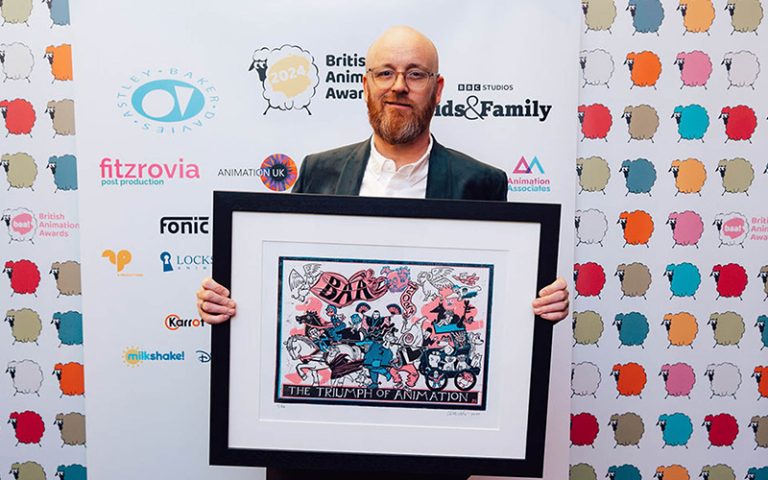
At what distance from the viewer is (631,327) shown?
242 cm

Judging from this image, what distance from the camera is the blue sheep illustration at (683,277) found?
94.7 inches

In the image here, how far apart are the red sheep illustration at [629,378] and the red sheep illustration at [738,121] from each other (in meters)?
1.00

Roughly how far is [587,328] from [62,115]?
2.29 meters

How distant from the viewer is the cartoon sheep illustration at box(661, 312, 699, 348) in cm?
243

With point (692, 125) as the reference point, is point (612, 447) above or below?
below

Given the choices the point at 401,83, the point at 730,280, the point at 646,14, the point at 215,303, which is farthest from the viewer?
the point at 730,280

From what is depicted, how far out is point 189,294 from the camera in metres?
2.30

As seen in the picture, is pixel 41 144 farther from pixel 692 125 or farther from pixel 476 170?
pixel 692 125

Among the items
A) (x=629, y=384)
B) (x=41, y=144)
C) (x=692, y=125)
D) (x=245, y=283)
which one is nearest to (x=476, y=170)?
(x=245, y=283)

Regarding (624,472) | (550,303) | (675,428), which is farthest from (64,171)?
(675,428)

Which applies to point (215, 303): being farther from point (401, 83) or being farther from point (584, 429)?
point (584, 429)

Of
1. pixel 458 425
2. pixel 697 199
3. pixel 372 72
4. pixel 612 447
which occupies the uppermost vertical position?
pixel 372 72

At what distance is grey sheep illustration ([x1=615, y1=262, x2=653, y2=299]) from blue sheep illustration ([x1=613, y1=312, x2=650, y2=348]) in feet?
0.29

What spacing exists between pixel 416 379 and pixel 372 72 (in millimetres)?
976
